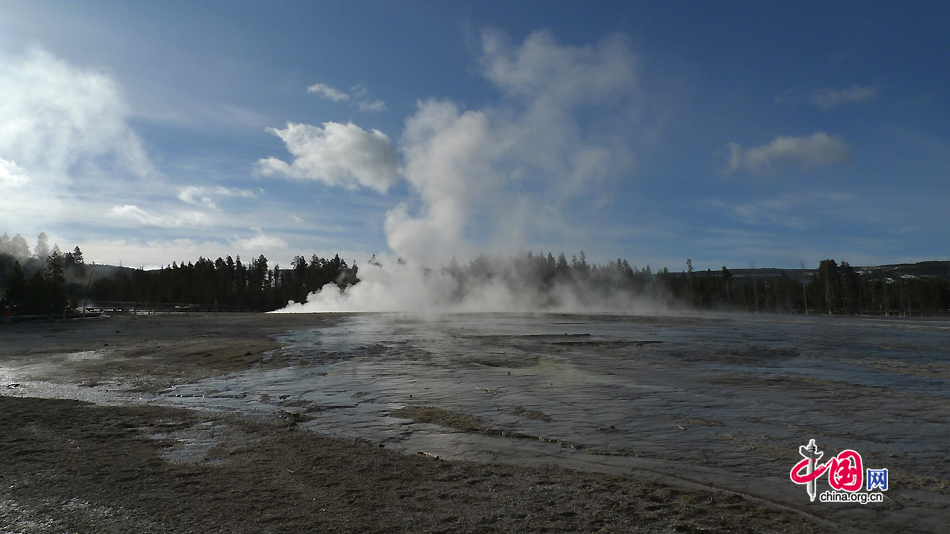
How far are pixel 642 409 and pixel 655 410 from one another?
232 millimetres

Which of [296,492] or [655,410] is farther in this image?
[655,410]

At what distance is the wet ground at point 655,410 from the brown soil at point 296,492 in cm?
67

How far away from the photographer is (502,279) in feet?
389


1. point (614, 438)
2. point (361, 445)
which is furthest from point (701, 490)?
point (361, 445)

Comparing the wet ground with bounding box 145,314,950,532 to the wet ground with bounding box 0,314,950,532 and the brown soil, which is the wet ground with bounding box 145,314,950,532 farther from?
the brown soil

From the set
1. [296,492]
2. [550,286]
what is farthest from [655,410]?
[550,286]

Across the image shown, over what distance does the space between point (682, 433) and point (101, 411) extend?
991 cm

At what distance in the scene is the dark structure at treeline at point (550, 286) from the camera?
10631cm

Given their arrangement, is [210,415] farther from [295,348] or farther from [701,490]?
[295,348]

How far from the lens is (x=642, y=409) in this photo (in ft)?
31.9

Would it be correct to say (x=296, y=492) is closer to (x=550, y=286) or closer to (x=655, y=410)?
(x=655, y=410)

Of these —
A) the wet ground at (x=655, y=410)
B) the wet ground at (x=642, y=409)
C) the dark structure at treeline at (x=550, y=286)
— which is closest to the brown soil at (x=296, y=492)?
the wet ground at (x=642, y=409)

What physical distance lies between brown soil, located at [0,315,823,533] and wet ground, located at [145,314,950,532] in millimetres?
670

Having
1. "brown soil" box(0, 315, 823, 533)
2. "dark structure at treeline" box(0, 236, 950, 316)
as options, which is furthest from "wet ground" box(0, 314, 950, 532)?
"dark structure at treeline" box(0, 236, 950, 316)
